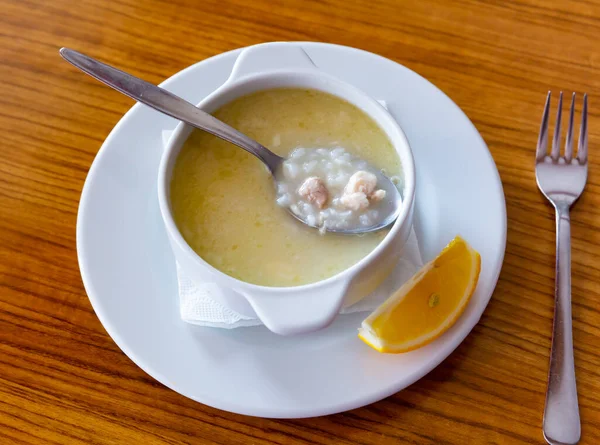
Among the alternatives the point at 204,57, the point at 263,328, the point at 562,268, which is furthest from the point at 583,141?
the point at 204,57

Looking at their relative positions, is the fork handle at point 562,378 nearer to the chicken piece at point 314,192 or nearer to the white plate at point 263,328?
the white plate at point 263,328

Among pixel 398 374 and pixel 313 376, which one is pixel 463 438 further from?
pixel 313 376

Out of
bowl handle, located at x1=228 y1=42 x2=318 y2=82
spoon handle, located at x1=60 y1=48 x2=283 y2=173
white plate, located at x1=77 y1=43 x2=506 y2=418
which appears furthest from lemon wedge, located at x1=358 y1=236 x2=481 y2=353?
bowl handle, located at x1=228 y1=42 x2=318 y2=82

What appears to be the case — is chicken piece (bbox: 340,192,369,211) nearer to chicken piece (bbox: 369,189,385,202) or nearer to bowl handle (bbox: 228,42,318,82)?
chicken piece (bbox: 369,189,385,202)

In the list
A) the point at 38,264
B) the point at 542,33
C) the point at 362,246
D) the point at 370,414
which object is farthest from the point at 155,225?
the point at 542,33

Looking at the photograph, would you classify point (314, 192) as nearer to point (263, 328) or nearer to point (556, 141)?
point (263, 328)

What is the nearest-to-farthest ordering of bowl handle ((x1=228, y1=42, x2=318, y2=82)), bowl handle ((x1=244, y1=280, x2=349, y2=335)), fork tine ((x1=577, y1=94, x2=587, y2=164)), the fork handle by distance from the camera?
bowl handle ((x1=244, y1=280, x2=349, y2=335)) < the fork handle < bowl handle ((x1=228, y1=42, x2=318, y2=82)) < fork tine ((x1=577, y1=94, x2=587, y2=164))
